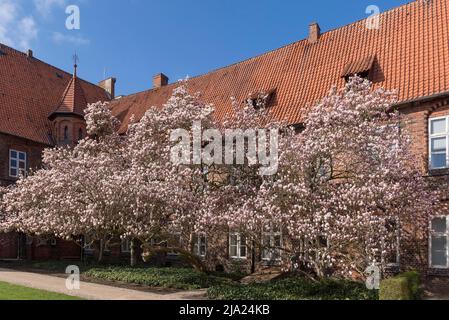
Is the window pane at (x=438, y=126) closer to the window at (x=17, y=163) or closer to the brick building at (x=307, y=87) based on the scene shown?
the brick building at (x=307, y=87)

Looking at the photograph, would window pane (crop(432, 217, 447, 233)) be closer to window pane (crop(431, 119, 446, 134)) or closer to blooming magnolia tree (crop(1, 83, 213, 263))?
window pane (crop(431, 119, 446, 134))

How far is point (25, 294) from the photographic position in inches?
526

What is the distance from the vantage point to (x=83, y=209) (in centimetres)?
1681

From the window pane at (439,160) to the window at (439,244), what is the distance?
181 centimetres

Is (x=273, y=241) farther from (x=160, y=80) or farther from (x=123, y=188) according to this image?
(x=160, y=80)

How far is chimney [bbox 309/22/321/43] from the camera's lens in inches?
973

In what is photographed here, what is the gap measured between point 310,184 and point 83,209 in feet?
26.0

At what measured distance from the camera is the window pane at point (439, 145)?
16.8 meters

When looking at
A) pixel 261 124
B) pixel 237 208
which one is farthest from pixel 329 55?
pixel 237 208

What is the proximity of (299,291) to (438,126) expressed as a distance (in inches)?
312

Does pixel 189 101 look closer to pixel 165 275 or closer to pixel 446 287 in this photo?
pixel 165 275

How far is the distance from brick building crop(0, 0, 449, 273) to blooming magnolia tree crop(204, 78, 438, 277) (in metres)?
1.11

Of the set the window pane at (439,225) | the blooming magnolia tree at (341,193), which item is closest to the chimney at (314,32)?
the blooming magnolia tree at (341,193)

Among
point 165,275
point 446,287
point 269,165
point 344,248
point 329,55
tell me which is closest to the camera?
point 344,248
